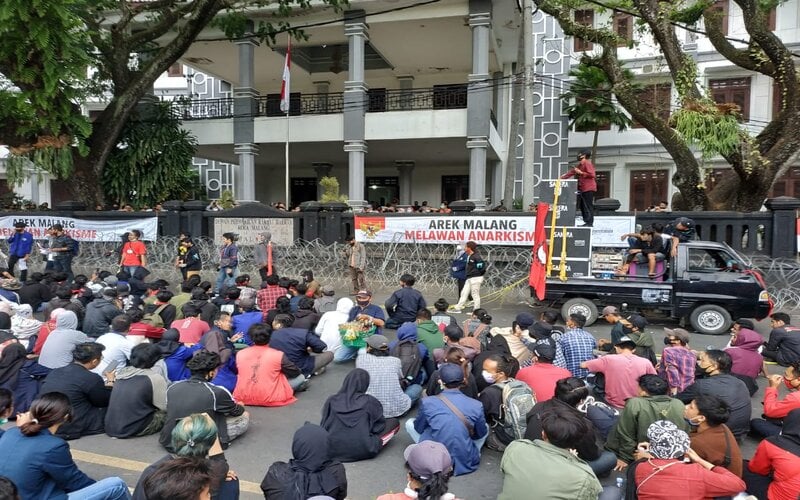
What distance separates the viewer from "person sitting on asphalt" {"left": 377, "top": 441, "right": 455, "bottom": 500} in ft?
9.73

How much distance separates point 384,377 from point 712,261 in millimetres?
7165

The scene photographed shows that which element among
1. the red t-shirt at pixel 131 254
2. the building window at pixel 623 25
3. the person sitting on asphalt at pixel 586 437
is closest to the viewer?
the person sitting on asphalt at pixel 586 437

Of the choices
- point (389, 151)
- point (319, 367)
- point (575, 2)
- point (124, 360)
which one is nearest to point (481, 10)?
point (575, 2)

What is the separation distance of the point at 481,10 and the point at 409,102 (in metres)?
5.71

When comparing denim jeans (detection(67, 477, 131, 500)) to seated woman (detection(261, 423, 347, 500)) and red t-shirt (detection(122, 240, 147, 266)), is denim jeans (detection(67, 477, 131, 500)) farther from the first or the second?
red t-shirt (detection(122, 240, 147, 266))

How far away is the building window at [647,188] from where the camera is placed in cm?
2478

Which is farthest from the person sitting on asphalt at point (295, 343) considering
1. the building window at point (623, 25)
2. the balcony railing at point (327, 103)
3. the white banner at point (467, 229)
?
the building window at point (623, 25)

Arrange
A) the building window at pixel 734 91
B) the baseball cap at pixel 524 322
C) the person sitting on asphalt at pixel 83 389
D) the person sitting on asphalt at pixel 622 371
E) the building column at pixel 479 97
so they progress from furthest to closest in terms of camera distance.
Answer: the building window at pixel 734 91, the building column at pixel 479 97, the baseball cap at pixel 524 322, the person sitting on asphalt at pixel 622 371, the person sitting on asphalt at pixel 83 389

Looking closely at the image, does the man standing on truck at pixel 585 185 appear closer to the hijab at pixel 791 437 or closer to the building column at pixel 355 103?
the hijab at pixel 791 437

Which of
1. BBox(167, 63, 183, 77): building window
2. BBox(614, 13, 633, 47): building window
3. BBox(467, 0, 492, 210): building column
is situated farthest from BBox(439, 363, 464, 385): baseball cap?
BBox(167, 63, 183, 77): building window

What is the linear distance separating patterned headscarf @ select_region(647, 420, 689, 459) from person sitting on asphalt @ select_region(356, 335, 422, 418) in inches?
109

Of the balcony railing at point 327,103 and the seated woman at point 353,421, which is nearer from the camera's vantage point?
the seated woman at point 353,421

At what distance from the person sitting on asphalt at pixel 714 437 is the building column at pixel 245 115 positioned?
18.0 metres

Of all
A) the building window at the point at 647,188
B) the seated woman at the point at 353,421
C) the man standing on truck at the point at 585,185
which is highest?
the building window at the point at 647,188
